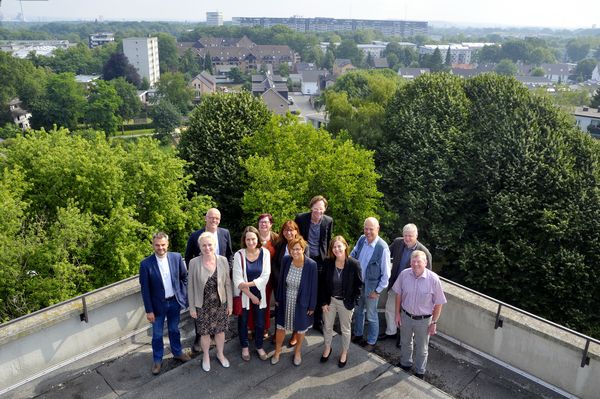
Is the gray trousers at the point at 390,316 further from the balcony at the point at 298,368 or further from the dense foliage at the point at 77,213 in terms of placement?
the dense foliage at the point at 77,213

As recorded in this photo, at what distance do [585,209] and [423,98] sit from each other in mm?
9004

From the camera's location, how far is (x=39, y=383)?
18.8 ft

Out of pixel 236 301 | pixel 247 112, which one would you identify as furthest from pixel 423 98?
pixel 236 301

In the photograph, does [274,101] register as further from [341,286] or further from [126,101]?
[341,286]

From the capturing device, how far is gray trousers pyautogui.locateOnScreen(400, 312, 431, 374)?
19.0 ft

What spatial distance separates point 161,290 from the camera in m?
5.79

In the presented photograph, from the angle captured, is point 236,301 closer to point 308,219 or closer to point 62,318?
point 308,219

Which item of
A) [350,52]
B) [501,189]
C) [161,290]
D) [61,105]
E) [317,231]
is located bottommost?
[61,105]

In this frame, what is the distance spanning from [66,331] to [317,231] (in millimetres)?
3580

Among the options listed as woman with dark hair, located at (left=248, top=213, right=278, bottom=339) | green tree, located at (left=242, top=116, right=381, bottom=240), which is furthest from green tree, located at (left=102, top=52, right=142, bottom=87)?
woman with dark hair, located at (left=248, top=213, right=278, bottom=339)

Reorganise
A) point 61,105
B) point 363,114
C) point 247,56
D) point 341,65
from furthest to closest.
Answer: point 247,56 < point 341,65 < point 61,105 < point 363,114

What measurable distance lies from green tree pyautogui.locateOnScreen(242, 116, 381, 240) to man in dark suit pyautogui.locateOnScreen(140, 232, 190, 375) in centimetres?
1079

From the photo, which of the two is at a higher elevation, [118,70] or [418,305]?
[418,305]

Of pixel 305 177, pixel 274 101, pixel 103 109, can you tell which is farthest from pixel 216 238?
pixel 274 101
